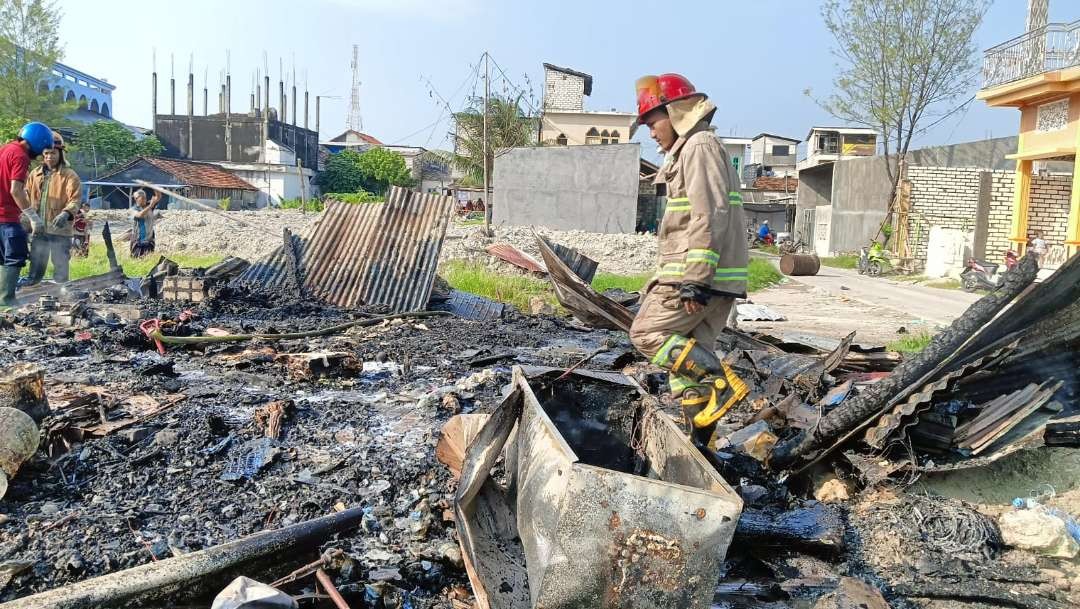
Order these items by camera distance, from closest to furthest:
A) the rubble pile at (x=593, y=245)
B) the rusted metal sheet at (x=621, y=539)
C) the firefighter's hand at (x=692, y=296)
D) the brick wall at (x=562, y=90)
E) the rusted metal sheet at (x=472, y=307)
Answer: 1. the rusted metal sheet at (x=621, y=539)
2. the firefighter's hand at (x=692, y=296)
3. the rusted metal sheet at (x=472, y=307)
4. the rubble pile at (x=593, y=245)
5. the brick wall at (x=562, y=90)

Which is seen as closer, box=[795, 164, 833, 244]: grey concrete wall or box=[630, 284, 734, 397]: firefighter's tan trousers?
box=[630, 284, 734, 397]: firefighter's tan trousers

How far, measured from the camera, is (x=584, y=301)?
8.31 metres

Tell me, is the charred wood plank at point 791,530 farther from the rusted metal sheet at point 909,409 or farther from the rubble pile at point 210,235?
the rubble pile at point 210,235

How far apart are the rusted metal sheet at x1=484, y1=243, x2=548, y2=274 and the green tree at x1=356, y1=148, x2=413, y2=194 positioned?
39464mm

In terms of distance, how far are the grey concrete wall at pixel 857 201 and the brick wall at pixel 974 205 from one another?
4.56m

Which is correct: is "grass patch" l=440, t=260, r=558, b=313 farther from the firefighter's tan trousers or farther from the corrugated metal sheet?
the firefighter's tan trousers

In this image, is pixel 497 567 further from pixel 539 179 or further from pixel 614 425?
pixel 539 179

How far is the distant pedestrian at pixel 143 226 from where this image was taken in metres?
13.8

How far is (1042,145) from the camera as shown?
17641 millimetres

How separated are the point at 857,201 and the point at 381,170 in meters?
35.0

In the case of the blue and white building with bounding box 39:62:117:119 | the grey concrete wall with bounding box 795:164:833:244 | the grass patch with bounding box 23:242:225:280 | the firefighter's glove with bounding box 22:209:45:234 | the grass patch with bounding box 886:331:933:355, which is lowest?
the grass patch with bounding box 886:331:933:355

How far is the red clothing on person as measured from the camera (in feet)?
26.0

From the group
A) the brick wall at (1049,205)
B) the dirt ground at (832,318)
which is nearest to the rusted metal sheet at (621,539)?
the dirt ground at (832,318)

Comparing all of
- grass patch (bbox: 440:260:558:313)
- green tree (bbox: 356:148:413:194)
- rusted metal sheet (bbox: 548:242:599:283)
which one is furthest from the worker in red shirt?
green tree (bbox: 356:148:413:194)
